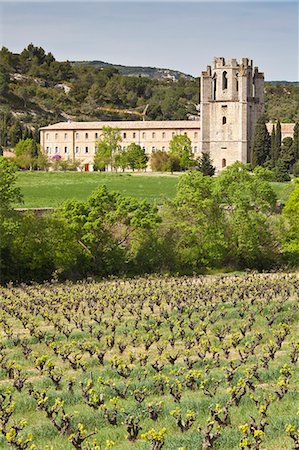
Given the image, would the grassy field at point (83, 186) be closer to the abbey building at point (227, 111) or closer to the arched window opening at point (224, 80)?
the abbey building at point (227, 111)

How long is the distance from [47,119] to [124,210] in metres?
83.3

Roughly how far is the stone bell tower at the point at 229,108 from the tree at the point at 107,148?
9.47 meters

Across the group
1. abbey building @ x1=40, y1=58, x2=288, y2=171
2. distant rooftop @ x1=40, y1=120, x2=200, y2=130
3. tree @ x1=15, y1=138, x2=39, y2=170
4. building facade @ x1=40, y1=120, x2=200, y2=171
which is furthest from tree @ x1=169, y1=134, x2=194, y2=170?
tree @ x1=15, y1=138, x2=39, y2=170

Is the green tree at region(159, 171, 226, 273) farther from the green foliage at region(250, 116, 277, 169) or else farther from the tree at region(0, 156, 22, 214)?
the green foliage at region(250, 116, 277, 169)

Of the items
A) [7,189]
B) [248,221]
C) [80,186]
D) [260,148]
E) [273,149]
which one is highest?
[260,148]

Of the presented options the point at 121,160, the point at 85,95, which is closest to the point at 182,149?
the point at 121,160

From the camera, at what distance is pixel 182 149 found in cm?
8094

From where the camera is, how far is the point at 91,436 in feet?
32.7

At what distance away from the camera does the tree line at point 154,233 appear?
30.1 m

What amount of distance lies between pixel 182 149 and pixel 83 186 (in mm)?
29028

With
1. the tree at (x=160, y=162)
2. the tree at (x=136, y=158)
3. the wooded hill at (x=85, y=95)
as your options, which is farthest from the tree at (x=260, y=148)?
the wooded hill at (x=85, y=95)

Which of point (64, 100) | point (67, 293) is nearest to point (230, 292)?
point (67, 293)

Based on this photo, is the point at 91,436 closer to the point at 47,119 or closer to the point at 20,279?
the point at 20,279

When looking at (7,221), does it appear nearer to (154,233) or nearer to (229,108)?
(154,233)
